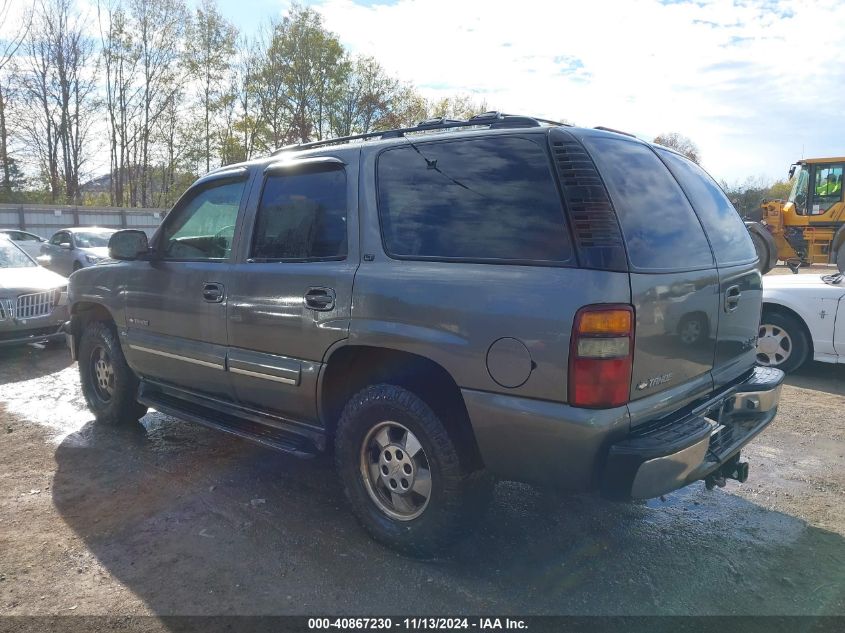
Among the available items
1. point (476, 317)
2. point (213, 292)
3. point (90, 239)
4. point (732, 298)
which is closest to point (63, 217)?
point (90, 239)

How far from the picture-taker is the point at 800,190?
1800 centimetres

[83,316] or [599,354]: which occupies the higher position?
[599,354]

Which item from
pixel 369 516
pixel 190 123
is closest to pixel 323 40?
pixel 190 123

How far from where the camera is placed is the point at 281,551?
3.11 m

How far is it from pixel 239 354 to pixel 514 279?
1.96 meters

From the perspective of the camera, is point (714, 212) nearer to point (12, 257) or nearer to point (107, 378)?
point (107, 378)

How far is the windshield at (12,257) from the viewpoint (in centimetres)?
855

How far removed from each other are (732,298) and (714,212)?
55 centimetres

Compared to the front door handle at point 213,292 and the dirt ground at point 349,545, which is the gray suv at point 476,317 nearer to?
the front door handle at point 213,292

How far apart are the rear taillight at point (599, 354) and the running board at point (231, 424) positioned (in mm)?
1641

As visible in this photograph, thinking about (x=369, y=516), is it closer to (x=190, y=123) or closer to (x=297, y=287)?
(x=297, y=287)

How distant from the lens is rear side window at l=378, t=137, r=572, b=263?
2592 mm

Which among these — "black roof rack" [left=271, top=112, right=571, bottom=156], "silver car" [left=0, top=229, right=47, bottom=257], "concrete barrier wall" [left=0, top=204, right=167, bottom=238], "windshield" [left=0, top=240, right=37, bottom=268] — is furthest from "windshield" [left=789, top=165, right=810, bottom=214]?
"silver car" [left=0, top=229, right=47, bottom=257]

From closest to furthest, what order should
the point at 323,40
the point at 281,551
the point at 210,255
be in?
the point at 281,551 → the point at 210,255 → the point at 323,40
